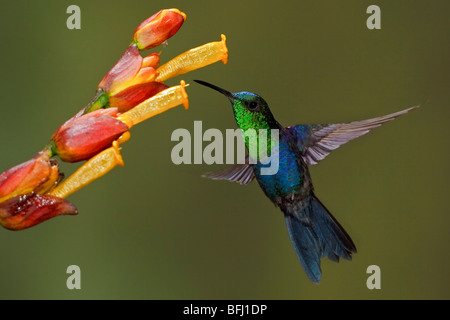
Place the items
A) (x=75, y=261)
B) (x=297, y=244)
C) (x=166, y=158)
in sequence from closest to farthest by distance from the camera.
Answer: (x=297, y=244)
(x=75, y=261)
(x=166, y=158)

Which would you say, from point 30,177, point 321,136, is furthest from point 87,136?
point 321,136

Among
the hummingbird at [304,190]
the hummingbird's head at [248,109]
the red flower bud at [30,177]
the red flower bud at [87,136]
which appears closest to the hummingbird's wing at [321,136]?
the hummingbird at [304,190]

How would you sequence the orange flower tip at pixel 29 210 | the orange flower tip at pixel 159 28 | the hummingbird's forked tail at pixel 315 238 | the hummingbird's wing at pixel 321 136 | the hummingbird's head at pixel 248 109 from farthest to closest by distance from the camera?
1. the hummingbird's forked tail at pixel 315 238
2. the hummingbird's wing at pixel 321 136
3. the hummingbird's head at pixel 248 109
4. the orange flower tip at pixel 159 28
5. the orange flower tip at pixel 29 210

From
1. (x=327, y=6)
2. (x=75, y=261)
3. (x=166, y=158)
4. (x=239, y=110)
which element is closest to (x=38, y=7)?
(x=166, y=158)

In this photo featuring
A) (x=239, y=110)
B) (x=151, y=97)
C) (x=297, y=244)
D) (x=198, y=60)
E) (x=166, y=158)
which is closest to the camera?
(x=151, y=97)

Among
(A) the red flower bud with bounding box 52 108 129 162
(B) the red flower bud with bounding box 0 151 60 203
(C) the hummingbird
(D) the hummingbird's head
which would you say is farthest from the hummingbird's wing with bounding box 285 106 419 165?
(B) the red flower bud with bounding box 0 151 60 203

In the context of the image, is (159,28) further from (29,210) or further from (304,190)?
(304,190)

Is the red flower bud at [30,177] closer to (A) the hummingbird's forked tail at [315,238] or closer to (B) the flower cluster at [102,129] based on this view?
(B) the flower cluster at [102,129]

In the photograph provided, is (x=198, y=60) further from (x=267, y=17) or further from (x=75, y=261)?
(x=267, y=17)
